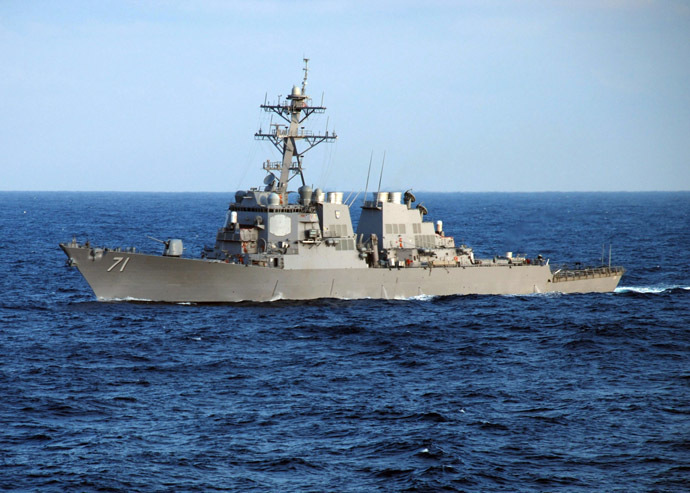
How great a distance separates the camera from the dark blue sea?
1950 cm

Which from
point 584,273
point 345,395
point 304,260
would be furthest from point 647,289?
point 345,395

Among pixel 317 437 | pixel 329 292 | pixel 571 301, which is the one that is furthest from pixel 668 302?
pixel 317 437

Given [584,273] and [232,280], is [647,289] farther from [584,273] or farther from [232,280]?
[232,280]

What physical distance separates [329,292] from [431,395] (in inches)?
598

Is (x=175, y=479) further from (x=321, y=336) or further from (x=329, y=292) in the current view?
(x=329, y=292)

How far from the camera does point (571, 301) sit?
1726 inches

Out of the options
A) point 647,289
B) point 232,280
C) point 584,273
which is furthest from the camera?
point 647,289

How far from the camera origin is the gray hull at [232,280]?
1470 inches

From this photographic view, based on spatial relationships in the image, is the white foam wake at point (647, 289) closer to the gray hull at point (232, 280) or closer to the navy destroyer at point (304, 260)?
the navy destroyer at point (304, 260)

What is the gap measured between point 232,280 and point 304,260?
3561 mm

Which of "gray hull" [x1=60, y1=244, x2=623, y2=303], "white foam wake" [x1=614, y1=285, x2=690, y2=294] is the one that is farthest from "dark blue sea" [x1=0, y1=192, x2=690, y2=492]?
"white foam wake" [x1=614, y1=285, x2=690, y2=294]

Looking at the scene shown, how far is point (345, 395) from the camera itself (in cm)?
2525

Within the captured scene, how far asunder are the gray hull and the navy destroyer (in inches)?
1.8

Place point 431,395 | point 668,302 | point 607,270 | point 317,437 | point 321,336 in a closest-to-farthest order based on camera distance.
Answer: point 317,437, point 431,395, point 321,336, point 668,302, point 607,270
